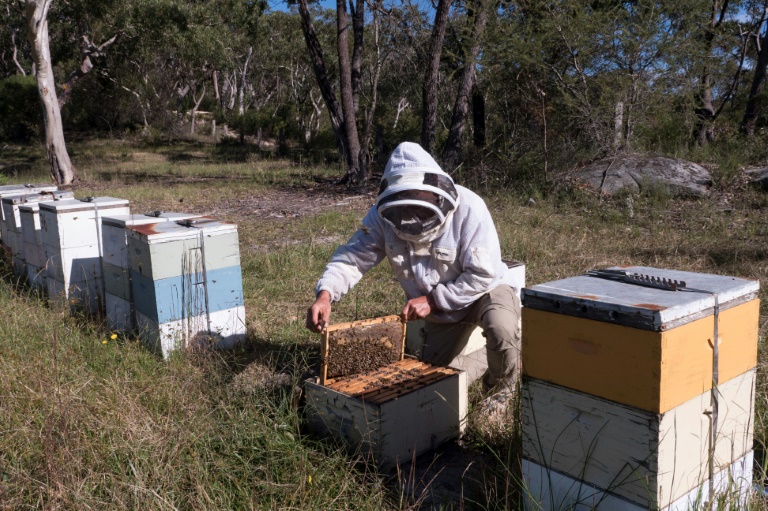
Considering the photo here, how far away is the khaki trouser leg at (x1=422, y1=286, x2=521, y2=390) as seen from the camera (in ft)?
9.80

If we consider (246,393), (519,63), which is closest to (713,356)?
(246,393)

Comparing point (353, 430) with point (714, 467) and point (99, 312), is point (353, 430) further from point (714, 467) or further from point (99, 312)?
point (99, 312)

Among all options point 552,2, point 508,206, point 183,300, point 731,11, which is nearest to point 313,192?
point 508,206

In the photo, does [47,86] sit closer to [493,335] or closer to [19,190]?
[19,190]

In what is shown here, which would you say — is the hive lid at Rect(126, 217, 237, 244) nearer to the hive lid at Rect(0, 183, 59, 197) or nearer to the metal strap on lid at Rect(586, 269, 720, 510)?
the metal strap on lid at Rect(586, 269, 720, 510)

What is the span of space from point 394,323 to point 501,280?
61 centimetres

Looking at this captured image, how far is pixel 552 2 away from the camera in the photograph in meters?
9.19

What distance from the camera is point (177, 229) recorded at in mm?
3689

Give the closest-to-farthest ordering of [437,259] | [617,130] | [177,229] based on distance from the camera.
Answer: [437,259], [177,229], [617,130]

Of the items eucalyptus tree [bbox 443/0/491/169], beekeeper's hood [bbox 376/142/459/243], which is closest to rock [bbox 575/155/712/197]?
eucalyptus tree [bbox 443/0/491/169]

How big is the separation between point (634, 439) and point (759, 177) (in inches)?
315

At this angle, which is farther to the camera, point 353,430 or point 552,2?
point 552,2

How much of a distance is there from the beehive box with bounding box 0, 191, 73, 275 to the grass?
253 millimetres

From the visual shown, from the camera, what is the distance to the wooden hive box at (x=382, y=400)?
2.53 metres
